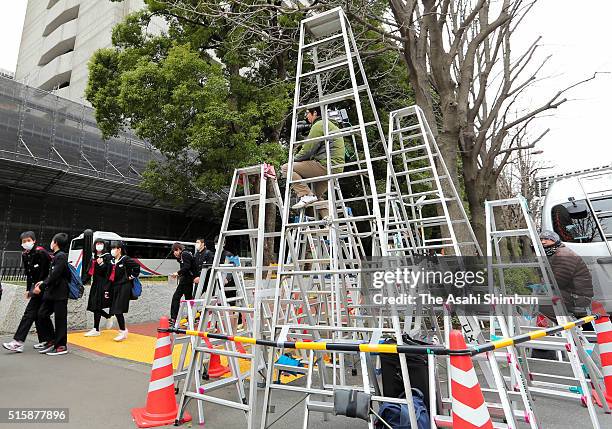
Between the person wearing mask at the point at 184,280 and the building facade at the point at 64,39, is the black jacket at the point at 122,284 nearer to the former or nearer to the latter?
the person wearing mask at the point at 184,280

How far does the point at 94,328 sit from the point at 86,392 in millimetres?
3732

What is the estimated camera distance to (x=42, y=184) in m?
20.0

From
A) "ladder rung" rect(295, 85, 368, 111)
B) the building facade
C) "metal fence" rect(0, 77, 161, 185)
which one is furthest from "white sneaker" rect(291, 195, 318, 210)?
the building facade

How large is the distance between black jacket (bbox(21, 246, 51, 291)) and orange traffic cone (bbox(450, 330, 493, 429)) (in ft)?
20.9

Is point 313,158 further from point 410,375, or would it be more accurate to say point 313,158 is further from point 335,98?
point 410,375

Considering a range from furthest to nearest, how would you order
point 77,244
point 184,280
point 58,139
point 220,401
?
point 58,139
point 77,244
point 184,280
point 220,401

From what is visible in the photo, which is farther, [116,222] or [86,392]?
[116,222]

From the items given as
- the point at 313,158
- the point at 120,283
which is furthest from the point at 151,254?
the point at 313,158

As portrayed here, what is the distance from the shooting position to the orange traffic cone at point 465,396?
230 cm

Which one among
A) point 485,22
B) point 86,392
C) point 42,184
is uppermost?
point 42,184

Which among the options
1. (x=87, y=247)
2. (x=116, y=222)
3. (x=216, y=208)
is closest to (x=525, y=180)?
(x=216, y=208)

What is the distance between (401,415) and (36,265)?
20.0 feet

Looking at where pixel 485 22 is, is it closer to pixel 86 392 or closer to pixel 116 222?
pixel 86 392

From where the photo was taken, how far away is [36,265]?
610cm
